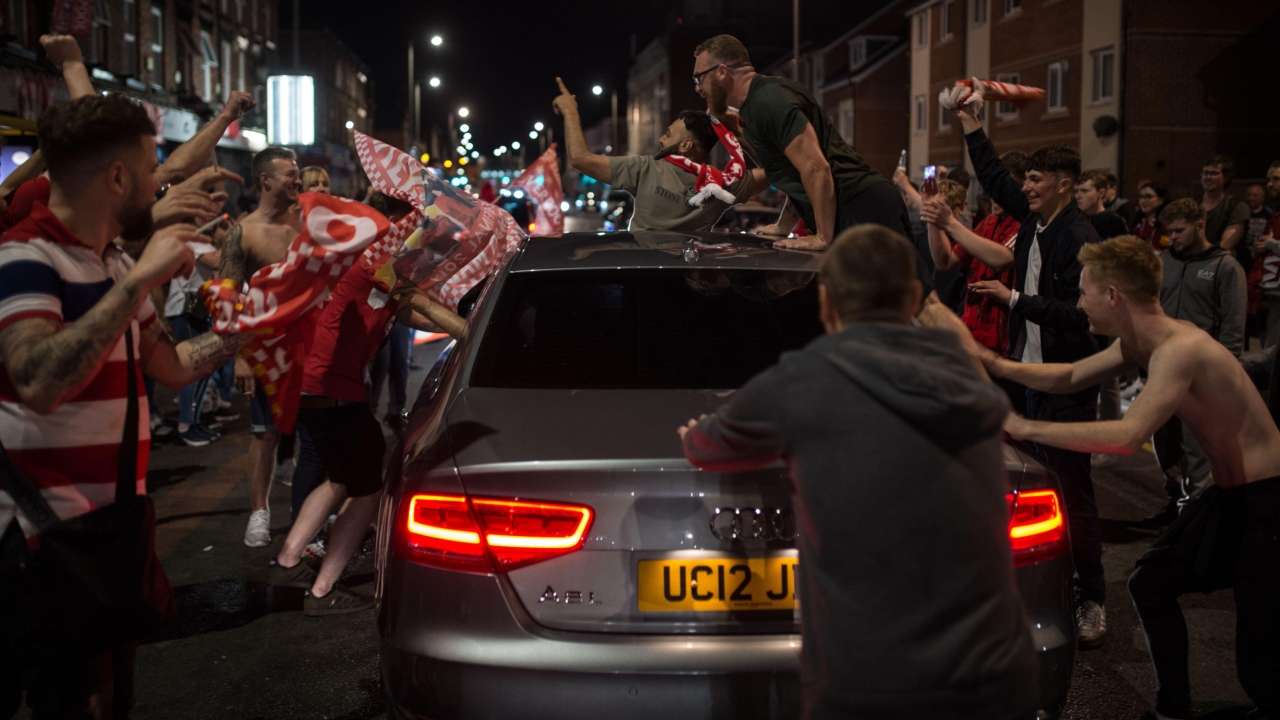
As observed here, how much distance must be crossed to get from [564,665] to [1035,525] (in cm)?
126

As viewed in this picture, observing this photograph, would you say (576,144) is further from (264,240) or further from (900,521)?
(900,521)

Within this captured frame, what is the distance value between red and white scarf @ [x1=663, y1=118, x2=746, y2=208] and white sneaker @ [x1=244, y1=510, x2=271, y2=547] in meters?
2.98

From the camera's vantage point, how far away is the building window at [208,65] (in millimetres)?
38688

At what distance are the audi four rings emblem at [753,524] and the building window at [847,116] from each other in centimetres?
5003

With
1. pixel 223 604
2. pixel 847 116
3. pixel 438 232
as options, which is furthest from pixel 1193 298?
pixel 847 116

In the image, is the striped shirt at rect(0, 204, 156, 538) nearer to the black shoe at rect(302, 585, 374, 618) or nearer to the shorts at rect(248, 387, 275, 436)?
the black shoe at rect(302, 585, 374, 618)

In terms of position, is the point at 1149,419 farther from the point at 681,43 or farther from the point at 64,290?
the point at 681,43

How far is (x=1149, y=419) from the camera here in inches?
148

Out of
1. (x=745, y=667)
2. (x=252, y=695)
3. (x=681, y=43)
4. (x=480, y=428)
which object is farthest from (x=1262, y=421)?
(x=681, y=43)

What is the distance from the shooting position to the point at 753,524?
2.92m

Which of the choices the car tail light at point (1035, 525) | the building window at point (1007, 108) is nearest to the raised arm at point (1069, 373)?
the car tail light at point (1035, 525)

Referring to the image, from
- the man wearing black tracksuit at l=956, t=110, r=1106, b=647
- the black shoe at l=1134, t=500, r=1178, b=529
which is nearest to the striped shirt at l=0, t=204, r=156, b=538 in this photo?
the man wearing black tracksuit at l=956, t=110, r=1106, b=647

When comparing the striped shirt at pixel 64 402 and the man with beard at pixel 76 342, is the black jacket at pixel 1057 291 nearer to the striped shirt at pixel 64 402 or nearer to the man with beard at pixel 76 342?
the man with beard at pixel 76 342

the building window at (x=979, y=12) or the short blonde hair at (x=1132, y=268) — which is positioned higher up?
the building window at (x=979, y=12)
